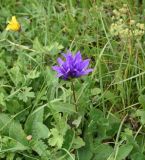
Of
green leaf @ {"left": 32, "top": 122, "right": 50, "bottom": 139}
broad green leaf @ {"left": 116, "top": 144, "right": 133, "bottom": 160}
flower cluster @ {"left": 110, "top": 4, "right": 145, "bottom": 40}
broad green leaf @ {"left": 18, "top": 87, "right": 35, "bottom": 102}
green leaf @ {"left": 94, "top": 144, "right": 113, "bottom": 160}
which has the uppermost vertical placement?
flower cluster @ {"left": 110, "top": 4, "right": 145, "bottom": 40}

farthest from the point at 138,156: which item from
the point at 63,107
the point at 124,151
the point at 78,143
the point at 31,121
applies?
the point at 31,121

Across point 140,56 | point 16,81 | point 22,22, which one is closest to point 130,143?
point 140,56

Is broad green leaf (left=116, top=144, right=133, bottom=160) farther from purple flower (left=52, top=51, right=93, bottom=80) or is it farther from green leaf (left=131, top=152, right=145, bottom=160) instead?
purple flower (left=52, top=51, right=93, bottom=80)

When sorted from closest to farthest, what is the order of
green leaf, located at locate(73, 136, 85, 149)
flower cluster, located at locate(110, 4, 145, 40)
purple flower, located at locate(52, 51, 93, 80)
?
purple flower, located at locate(52, 51, 93, 80), green leaf, located at locate(73, 136, 85, 149), flower cluster, located at locate(110, 4, 145, 40)

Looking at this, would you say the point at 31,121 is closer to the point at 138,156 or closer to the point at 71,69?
the point at 71,69

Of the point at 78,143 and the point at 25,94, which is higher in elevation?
the point at 25,94

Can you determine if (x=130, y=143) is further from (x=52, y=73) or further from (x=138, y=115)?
(x=52, y=73)

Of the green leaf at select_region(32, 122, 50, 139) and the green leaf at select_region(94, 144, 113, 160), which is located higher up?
the green leaf at select_region(32, 122, 50, 139)

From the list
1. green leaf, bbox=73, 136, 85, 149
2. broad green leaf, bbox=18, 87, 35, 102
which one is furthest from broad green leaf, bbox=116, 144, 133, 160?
broad green leaf, bbox=18, 87, 35, 102
